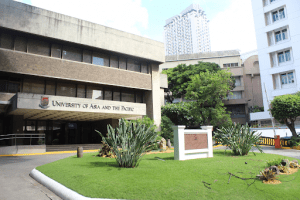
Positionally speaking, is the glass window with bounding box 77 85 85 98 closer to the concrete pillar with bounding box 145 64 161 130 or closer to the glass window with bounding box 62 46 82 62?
the glass window with bounding box 62 46 82 62

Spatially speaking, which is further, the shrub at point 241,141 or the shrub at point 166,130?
the shrub at point 166,130

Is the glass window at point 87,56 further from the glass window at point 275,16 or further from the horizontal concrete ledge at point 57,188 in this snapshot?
the glass window at point 275,16

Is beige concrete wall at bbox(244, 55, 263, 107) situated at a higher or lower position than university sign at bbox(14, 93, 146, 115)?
higher

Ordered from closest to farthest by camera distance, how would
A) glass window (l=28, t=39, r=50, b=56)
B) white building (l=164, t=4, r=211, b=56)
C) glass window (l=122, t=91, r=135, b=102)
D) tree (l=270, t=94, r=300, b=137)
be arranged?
tree (l=270, t=94, r=300, b=137)
glass window (l=28, t=39, r=50, b=56)
glass window (l=122, t=91, r=135, b=102)
white building (l=164, t=4, r=211, b=56)

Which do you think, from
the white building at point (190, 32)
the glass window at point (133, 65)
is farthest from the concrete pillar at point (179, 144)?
the white building at point (190, 32)

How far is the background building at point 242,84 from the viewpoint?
48906 mm

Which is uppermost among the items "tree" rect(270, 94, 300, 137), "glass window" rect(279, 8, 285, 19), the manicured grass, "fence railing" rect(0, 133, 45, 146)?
"glass window" rect(279, 8, 285, 19)

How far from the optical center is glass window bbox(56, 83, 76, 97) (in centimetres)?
2147

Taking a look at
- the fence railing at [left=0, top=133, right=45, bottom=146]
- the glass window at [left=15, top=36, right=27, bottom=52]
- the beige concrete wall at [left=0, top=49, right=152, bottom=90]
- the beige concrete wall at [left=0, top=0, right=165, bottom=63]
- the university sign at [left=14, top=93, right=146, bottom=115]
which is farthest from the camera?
the glass window at [left=15, top=36, right=27, bottom=52]

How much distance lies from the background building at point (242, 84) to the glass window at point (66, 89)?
36.4 m

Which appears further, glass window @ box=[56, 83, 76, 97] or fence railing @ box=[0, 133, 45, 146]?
glass window @ box=[56, 83, 76, 97]

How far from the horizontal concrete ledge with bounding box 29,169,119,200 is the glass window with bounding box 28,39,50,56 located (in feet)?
46.8

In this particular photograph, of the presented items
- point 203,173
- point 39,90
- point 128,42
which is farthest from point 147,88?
point 203,173

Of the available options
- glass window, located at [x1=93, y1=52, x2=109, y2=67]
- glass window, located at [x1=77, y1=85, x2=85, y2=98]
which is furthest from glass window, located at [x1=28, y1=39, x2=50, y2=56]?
glass window, located at [x1=93, y1=52, x2=109, y2=67]
